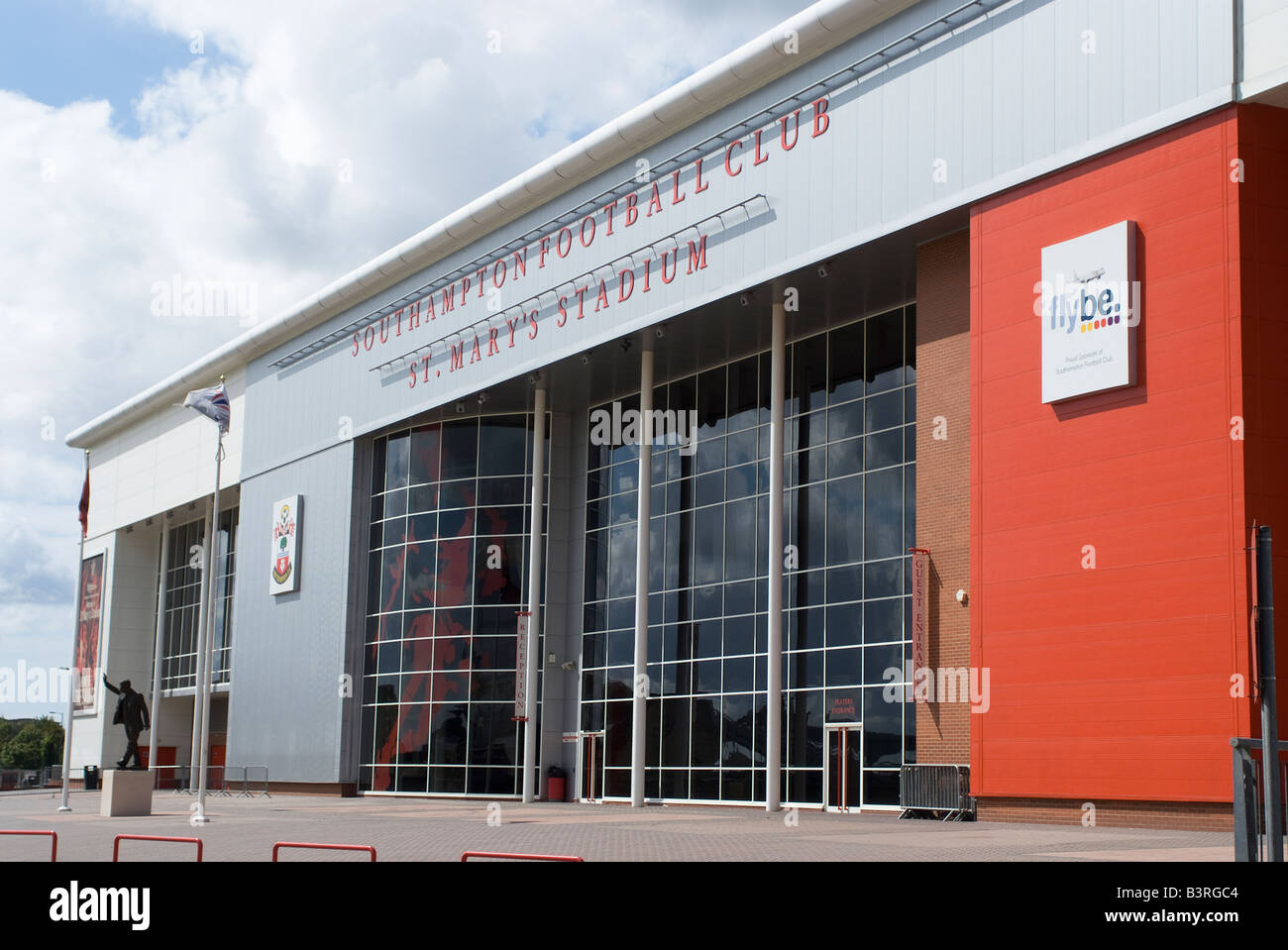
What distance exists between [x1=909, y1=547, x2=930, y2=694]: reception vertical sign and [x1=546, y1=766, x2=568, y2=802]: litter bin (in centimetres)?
1541

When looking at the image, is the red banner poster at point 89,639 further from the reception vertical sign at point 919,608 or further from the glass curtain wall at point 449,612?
the reception vertical sign at point 919,608

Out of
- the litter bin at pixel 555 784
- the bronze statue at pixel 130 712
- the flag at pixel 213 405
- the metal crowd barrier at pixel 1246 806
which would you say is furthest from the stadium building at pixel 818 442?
the metal crowd barrier at pixel 1246 806

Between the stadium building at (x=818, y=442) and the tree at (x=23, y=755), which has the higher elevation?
the stadium building at (x=818, y=442)

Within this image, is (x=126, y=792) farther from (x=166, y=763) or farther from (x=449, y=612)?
(x=166, y=763)

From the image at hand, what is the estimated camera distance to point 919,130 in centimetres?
2733

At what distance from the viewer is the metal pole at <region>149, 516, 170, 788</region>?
61.8 metres

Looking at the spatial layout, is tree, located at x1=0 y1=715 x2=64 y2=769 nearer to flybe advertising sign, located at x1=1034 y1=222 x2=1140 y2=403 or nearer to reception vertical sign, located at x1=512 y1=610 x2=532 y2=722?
reception vertical sign, located at x1=512 y1=610 x2=532 y2=722

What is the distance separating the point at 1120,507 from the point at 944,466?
500 centimetres

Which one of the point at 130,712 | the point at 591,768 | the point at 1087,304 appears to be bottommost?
the point at 591,768

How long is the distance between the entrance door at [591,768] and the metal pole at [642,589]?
13.4 ft

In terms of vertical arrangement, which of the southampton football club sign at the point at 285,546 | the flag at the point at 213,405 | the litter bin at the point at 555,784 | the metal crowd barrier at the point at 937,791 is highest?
the flag at the point at 213,405

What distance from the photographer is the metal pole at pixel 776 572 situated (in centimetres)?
3039

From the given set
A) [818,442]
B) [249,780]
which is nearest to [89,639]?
[249,780]

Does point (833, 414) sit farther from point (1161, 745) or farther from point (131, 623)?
point (131, 623)
